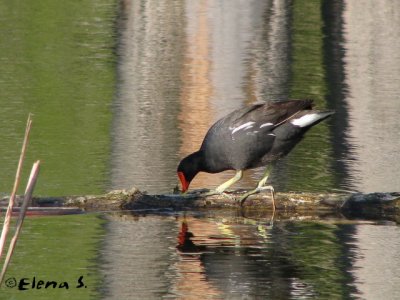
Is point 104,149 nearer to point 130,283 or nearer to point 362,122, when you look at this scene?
point 362,122

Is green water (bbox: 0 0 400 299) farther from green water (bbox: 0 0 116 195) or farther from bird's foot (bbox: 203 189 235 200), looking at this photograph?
bird's foot (bbox: 203 189 235 200)

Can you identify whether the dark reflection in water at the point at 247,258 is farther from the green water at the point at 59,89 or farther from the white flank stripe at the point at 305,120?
the green water at the point at 59,89

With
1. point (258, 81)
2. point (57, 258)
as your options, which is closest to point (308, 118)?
point (57, 258)

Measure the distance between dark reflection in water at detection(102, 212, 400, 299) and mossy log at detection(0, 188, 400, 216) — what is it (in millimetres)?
120

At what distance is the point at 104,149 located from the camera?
51.0 ft

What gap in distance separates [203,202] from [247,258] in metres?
1.50

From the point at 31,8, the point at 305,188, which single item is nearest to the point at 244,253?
the point at 305,188

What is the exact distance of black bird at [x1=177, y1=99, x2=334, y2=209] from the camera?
11.9 metres

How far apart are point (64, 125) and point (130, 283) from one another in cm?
782

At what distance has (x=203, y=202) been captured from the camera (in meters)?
11.9

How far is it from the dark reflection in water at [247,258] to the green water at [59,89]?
6.63 ft

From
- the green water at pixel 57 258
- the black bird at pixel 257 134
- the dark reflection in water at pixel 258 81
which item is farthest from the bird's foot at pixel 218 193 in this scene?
the dark reflection in water at pixel 258 81

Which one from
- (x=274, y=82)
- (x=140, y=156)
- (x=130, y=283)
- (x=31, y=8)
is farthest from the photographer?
(x=31, y=8)

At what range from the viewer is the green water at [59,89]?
46.5ft
